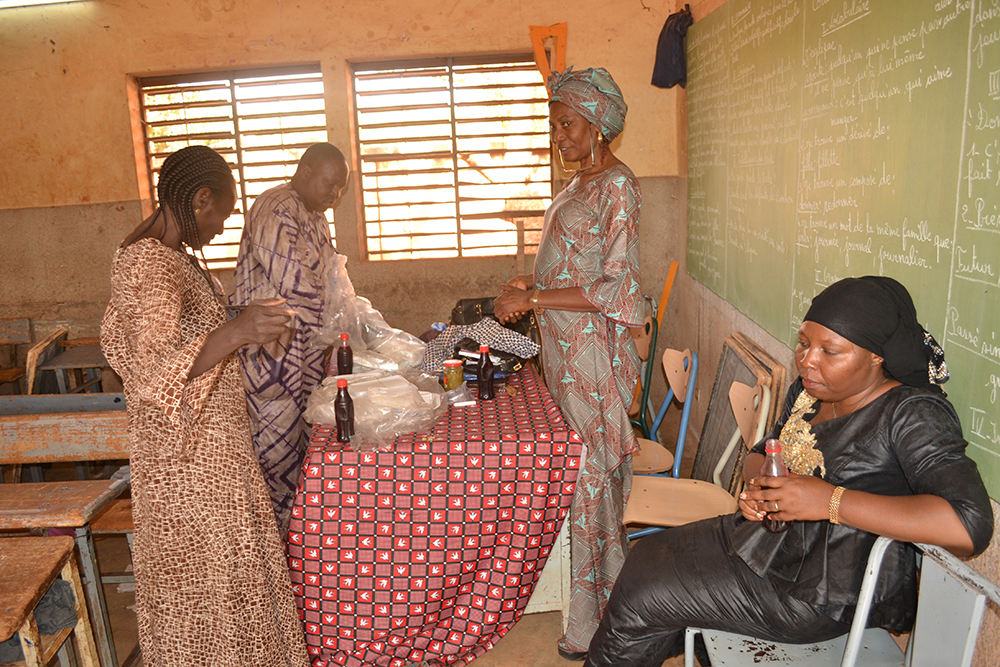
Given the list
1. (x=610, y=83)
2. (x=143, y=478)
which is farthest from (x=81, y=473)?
(x=610, y=83)

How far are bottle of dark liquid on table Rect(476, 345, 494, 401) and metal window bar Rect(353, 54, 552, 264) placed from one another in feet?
8.78

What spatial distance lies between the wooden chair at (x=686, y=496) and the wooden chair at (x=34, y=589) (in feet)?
6.69

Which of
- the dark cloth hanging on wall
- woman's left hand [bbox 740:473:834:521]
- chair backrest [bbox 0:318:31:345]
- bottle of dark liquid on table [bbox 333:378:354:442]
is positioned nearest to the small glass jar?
bottle of dark liquid on table [bbox 333:378:354:442]

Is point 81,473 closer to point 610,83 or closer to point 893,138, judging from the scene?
point 610,83

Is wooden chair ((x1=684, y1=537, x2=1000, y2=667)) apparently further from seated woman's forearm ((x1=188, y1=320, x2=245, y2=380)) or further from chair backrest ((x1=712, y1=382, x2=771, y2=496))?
seated woman's forearm ((x1=188, y1=320, x2=245, y2=380))

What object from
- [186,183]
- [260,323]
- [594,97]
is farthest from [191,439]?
[594,97]

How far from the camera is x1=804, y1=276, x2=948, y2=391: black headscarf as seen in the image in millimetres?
1703

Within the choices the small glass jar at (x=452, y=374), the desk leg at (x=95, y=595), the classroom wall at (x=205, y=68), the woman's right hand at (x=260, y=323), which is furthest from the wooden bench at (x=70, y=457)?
the classroom wall at (x=205, y=68)

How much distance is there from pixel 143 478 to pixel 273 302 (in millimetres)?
722

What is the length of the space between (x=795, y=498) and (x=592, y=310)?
123 centimetres

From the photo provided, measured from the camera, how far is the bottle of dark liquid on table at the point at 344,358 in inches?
129

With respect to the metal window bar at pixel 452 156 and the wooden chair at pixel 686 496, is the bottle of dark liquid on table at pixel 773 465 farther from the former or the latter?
the metal window bar at pixel 452 156

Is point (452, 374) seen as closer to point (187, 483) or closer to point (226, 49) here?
point (187, 483)

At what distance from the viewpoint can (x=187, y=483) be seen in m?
2.20
